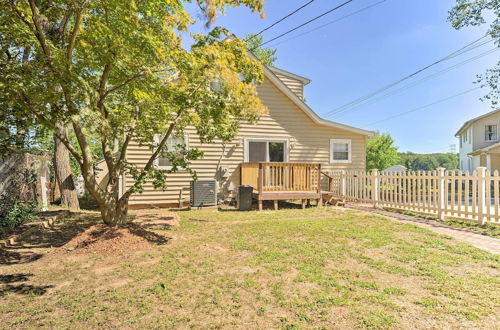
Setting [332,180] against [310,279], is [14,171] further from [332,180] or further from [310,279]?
[332,180]

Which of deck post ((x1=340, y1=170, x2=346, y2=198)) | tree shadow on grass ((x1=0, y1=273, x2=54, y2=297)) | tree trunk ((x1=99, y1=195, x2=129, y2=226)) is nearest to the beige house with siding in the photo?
deck post ((x1=340, y1=170, x2=346, y2=198))

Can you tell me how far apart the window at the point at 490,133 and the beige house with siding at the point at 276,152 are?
20.8 metres

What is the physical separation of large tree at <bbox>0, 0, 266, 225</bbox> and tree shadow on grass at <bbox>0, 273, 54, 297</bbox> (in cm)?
188

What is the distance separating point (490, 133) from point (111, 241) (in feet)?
105

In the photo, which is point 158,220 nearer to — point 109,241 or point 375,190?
point 109,241

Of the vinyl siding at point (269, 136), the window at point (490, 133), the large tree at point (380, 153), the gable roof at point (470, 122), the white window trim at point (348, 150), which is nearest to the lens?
the vinyl siding at point (269, 136)

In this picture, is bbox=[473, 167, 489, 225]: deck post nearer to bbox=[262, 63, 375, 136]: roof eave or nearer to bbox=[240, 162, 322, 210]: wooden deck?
bbox=[240, 162, 322, 210]: wooden deck

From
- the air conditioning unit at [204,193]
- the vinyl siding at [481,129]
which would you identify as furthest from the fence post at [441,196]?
the vinyl siding at [481,129]

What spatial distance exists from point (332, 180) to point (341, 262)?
791 cm

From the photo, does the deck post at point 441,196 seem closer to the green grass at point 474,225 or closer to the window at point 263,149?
the green grass at point 474,225

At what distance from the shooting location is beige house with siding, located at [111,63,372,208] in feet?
30.2

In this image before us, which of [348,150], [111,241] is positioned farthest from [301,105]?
[111,241]

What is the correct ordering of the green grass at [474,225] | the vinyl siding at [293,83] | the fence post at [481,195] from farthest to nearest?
the vinyl siding at [293,83]
the fence post at [481,195]
the green grass at [474,225]

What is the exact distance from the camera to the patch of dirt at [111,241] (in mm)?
4309
